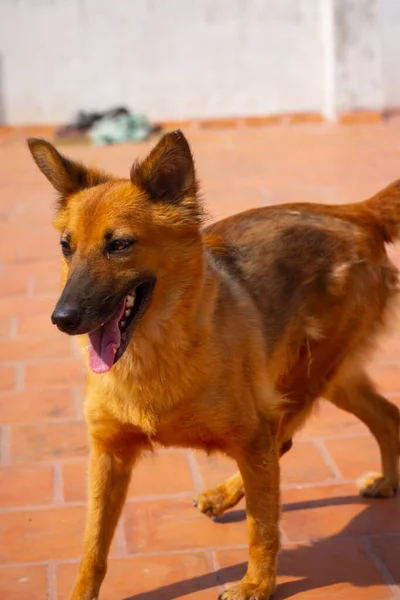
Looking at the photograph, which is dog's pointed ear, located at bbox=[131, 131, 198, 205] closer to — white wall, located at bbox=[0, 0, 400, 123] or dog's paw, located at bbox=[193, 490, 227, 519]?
dog's paw, located at bbox=[193, 490, 227, 519]

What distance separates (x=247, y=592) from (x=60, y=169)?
1.63m

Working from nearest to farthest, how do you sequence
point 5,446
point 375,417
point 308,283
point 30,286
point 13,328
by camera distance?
1. point 308,283
2. point 375,417
3. point 5,446
4. point 13,328
5. point 30,286

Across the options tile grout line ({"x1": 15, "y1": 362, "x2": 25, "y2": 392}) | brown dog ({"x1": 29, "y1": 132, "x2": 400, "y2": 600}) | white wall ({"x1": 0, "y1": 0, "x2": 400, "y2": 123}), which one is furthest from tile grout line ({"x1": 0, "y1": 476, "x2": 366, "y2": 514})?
white wall ({"x1": 0, "y1": 0, "x2": 400, "y2": 123})

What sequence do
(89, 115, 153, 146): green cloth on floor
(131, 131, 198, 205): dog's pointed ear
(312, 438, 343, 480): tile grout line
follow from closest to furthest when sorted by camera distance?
(131, 131, 198, 205): dog's pointed ear, (312, 438, 343, 480): tile grout line, (89, 115, 153, 146): green cloth on floor

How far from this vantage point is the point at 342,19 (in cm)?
1204

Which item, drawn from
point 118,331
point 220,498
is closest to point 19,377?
point 220,498

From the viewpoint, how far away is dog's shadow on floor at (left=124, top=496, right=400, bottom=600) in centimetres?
358

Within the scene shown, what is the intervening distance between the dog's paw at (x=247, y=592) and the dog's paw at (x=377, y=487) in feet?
2.77

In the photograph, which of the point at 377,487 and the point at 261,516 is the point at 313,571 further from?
the point at 377,487

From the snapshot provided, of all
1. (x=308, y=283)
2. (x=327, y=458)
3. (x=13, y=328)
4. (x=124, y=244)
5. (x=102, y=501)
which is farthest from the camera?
(x=13, y=328)

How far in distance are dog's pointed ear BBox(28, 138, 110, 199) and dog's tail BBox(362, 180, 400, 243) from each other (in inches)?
52.3

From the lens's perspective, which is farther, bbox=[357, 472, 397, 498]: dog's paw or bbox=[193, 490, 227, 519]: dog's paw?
bbox=[357, 472, 397, 498]: dog's paw

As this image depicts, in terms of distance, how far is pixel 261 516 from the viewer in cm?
352

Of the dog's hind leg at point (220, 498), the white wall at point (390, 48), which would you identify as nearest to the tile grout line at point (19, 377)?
the dog's hind leg at point (220, 498)
